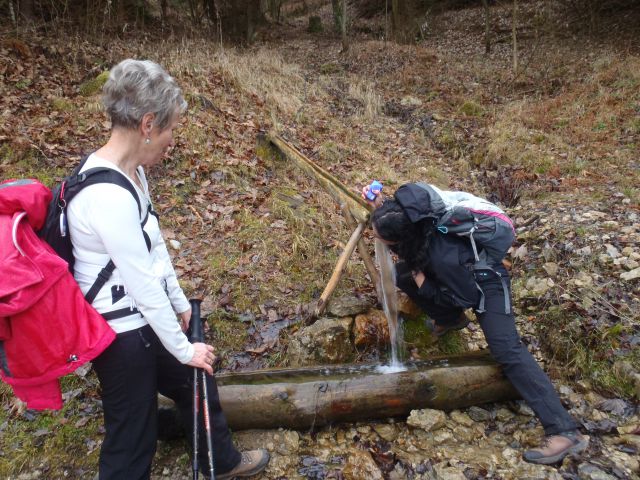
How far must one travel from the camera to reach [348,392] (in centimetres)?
360

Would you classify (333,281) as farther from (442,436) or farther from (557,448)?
(557,448)

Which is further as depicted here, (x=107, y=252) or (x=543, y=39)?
(x=543, y=39)

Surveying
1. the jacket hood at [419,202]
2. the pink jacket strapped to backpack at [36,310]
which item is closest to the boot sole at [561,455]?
the jacket hood at [419,202]

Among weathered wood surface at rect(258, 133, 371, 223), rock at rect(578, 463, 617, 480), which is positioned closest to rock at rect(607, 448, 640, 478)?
rock at rect(578, 463, 617, 480)

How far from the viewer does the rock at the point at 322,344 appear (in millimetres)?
4148

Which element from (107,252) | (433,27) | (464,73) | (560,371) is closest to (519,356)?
(560,371)

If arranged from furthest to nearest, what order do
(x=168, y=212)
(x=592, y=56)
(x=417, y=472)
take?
(x=592, y=56)
(x=168, y=212)
(x=417, y=472)

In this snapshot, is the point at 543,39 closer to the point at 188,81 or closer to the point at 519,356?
the point at 188,81

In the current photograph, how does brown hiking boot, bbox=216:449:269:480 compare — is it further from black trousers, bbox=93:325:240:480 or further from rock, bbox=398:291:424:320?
rock, bbox=398:291:424:320

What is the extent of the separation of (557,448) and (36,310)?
348 centimetres

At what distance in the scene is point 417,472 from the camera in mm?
3320

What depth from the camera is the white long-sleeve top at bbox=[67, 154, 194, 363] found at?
1947mm

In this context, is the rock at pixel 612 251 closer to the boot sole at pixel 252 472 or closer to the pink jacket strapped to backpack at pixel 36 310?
the boot sole at pixel 252 472

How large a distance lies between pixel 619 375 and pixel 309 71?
12766mm
